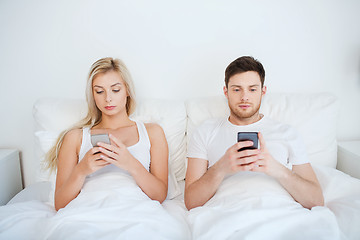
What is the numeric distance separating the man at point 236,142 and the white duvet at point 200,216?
0.07 m

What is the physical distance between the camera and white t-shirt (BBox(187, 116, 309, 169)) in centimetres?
139

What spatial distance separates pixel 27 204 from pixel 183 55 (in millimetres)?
1247

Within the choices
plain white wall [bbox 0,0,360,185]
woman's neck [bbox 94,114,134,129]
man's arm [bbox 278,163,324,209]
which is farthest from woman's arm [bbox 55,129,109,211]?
→ man's arm [bbox 278,163,324,209]

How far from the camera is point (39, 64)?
1.94 meters

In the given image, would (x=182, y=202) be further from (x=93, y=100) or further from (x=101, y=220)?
(x=93, y=100)

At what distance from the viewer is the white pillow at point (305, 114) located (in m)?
1.68

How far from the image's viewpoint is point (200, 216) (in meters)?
1.14

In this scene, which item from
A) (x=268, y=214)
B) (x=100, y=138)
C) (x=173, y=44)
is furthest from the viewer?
(x=173, y=44)

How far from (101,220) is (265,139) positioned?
835mm

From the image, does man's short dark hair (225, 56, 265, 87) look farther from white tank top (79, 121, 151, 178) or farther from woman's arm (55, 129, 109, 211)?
woman's arm (55, 129, 109, 211)

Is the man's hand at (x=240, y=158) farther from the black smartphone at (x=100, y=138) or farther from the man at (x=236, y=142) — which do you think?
the black smartphone at (x=100, y=138)

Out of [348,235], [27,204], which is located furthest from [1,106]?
[348,235]

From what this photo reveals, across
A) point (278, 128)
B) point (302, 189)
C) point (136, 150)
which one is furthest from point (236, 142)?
point (136, 150)

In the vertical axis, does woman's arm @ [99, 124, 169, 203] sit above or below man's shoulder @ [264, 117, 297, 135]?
below
